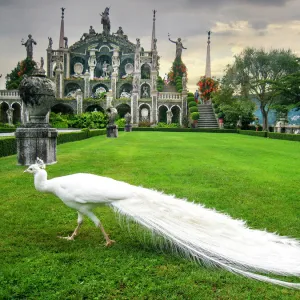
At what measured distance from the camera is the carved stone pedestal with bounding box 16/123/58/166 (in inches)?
438

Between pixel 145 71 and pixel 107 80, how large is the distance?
304 inches

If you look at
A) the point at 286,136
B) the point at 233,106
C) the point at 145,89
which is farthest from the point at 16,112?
the point at 286,136

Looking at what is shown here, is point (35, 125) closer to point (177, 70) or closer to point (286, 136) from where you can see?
point (286, 136)

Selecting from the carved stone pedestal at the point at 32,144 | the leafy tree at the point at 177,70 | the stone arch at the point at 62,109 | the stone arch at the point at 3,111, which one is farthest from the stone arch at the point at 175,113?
the carved stone pedestal at the point at 32,144

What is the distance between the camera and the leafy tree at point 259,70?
45.0 metres

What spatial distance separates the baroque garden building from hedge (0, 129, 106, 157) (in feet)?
67.0

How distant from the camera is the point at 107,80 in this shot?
61750 mm

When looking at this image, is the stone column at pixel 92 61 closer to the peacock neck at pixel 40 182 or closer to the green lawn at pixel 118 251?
the green lawn at pixel 118 251

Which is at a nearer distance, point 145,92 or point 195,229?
point 195,229

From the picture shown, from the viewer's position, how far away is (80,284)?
3352 millimetres

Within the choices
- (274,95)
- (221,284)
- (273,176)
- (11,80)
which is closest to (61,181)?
(221,284)

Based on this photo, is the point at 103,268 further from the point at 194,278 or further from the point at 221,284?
the point at 221,284

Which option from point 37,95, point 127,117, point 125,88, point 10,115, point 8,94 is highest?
point 125,88

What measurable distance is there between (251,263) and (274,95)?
1616 inches
